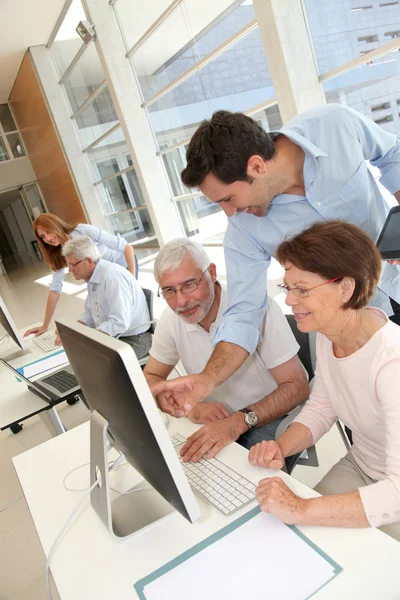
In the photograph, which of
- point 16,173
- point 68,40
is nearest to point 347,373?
point 68,40

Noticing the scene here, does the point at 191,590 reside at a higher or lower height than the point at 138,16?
lower

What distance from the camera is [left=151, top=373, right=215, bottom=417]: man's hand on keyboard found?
56.5 inches

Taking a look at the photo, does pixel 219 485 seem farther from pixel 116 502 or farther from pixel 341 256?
pixel 341 256

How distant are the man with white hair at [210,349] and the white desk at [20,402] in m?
0.76

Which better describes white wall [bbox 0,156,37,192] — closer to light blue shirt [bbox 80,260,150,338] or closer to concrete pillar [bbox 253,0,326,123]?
concrete pillar [bbox 253,0,326,123]

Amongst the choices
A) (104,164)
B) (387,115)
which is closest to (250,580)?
(387,115)

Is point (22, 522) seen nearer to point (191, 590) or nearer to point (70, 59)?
point (191, 590)

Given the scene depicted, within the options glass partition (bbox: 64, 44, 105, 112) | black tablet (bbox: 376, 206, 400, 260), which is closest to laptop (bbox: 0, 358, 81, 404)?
black tablet (bbox: 376, 206, 400, 260)

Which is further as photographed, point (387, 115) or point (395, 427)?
point (387, 115)

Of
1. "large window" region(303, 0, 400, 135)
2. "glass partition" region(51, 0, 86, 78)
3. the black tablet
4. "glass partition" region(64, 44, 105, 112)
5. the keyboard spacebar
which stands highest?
"glass partition" region(51, 0, 86, 78)

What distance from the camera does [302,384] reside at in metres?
1.73

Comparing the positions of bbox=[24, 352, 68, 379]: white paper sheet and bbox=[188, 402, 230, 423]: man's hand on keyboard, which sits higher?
bbox=[24, 352, 68, 379]: white paper sheet

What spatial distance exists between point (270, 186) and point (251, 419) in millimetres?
830

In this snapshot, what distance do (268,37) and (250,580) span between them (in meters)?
5.15
